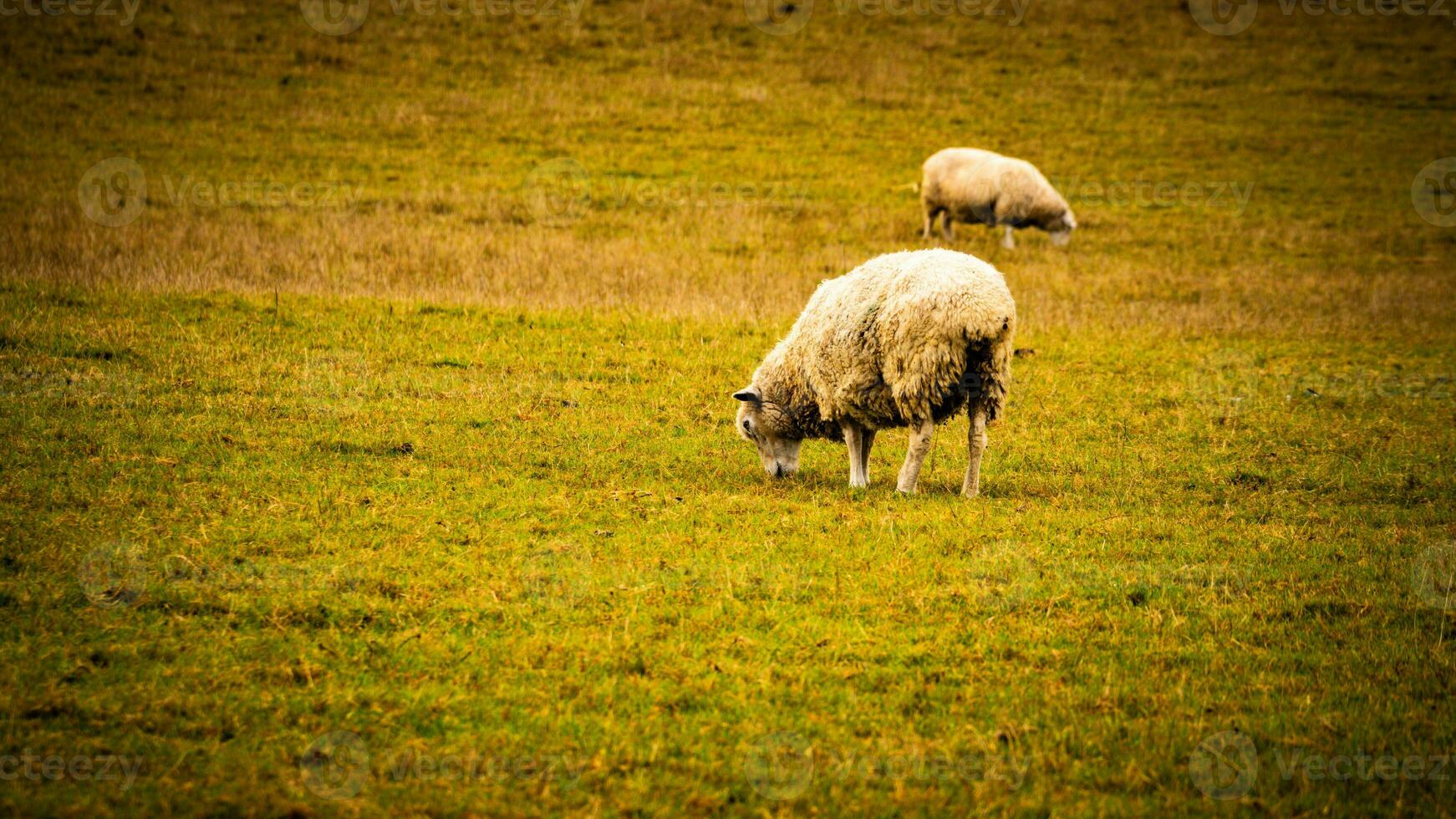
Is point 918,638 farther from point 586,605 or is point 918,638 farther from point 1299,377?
point 1299,377

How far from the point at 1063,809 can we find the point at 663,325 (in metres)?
12.4

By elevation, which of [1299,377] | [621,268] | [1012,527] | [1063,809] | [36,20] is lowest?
[1063,809]

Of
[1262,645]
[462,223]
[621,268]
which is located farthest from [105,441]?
[462,223]

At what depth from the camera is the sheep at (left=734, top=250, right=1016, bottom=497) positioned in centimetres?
927

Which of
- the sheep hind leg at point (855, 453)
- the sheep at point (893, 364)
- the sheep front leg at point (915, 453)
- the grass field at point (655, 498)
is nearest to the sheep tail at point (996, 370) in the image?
the sheep at point (893, 364)

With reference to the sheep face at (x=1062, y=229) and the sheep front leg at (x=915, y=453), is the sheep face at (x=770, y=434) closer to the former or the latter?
the sheep front leg at (x=915, y=453)

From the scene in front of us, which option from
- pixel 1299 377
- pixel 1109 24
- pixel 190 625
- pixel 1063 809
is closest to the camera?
pixel 1063 809

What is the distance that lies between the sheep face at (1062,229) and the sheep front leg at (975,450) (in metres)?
16.6

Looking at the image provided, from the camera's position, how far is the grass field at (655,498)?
517 cm

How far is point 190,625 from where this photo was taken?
245 inches

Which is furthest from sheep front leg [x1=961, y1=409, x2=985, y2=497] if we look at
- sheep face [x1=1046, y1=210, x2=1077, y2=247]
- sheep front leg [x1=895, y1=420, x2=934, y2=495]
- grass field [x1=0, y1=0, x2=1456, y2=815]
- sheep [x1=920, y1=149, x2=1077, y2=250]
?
sheep face [x1=1046, y1=210, x2=1077, y2=247]

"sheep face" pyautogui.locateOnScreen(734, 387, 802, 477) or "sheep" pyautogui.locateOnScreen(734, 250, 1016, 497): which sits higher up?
"sheep" pyautogui.locateOnScreen(734, 250, 1016, 497)

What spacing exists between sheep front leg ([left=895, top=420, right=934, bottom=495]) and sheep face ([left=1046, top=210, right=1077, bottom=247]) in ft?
55.4

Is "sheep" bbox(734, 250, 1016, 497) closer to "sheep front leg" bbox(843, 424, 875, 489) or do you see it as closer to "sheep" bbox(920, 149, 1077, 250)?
"sheep front leg" bbox(843, 424, 875, 489)
